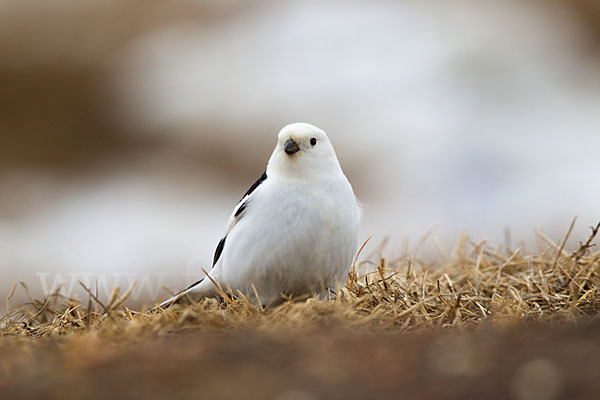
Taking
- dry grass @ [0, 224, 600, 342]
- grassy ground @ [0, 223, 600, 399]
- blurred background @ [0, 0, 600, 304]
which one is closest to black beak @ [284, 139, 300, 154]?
dry grass @ [0, 224, 600, 342]

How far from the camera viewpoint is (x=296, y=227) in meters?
3.57

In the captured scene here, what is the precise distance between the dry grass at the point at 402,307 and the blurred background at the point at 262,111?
490 centimetres

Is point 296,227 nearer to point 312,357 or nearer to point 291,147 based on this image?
point 291,147

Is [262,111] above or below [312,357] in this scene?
above

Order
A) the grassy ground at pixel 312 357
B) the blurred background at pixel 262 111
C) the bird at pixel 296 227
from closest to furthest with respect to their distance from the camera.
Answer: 1. the grassy ground at pixel 312 357
2. the bird at pixel 296 227
3. the blurred background at pixel 262 111

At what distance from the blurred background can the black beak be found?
18.0ft

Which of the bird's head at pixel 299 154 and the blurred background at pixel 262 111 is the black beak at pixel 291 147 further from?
the blurred background at pixel 262 111

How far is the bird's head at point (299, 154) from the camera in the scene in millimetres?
3691

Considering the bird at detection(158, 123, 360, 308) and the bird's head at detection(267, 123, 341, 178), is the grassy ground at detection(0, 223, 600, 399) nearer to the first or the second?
the bird at detection(158, 123, 360, 308)

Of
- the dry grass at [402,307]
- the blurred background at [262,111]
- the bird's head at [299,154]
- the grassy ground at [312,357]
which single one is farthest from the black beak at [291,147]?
the blurred background at [262,111]

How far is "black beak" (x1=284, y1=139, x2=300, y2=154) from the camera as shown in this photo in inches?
145

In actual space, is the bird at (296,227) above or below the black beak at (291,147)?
below

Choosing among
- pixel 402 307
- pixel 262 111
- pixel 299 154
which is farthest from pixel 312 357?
pixel 262 111

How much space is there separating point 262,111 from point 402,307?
10136mm
